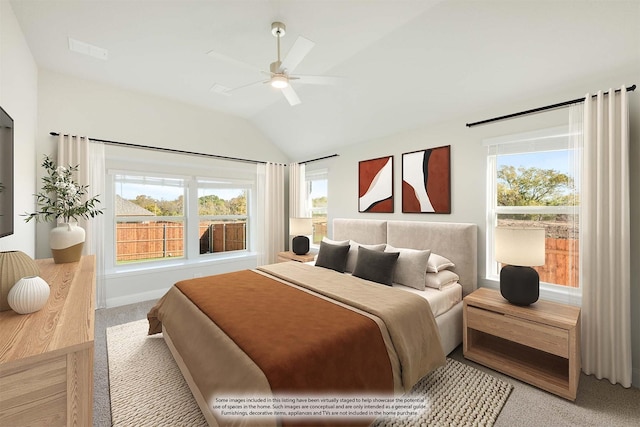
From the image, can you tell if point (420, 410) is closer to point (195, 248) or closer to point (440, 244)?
point (440, 244)

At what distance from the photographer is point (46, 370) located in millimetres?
905

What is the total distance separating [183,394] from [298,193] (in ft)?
12.0

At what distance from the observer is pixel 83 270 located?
2.02 meters

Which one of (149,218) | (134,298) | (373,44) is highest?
(373,44)

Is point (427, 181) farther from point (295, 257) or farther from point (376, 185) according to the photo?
point (295, 257)

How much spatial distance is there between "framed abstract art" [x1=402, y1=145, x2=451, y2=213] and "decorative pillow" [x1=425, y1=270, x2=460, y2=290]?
765mm

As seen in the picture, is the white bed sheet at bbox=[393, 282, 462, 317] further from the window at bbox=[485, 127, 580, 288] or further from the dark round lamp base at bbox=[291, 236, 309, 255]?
the dark round lamp base at bbox=[291, 236, 309, 255]

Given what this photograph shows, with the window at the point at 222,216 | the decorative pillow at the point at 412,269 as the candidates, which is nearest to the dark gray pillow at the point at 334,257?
the decorative pillow at the point at 412,269

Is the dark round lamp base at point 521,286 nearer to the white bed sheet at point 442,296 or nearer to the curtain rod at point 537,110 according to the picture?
the white bed sheet at point 442,296

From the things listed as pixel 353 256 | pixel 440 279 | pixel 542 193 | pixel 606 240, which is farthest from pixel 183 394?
pixel 542 193

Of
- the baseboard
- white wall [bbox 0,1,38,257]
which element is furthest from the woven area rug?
the baseboard

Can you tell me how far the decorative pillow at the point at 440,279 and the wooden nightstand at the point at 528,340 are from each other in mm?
287

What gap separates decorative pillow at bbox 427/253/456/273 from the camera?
2.81 m

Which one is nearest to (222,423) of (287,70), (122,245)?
(287,70)
